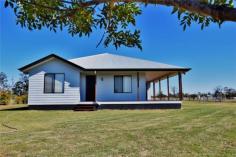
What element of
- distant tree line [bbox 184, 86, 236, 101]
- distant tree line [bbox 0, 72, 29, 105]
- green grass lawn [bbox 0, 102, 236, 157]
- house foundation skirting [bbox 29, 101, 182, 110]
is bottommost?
green grass lawn [bbox 0, 102, 236, 157]

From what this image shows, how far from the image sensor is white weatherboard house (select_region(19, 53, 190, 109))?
19.8 metres

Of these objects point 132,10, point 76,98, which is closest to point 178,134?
point 132,10

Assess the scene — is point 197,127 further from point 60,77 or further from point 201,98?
point 201,98

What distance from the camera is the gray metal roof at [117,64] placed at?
20578 millimetres

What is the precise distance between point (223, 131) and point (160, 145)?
3.05m

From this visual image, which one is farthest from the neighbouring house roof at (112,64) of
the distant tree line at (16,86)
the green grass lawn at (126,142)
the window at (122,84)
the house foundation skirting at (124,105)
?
the distant tree line at (16,86)

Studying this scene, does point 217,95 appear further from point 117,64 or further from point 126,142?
point 126,142

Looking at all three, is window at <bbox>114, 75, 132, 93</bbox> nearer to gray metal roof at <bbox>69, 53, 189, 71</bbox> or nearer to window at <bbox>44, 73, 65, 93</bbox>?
gray metal roof at <bbox>69, 53, 189, 71</bbox>

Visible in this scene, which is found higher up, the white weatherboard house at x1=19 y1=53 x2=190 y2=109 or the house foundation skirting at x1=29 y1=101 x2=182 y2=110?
the white weatherboard house at x1=19 y1=53 x2=190 y2=109

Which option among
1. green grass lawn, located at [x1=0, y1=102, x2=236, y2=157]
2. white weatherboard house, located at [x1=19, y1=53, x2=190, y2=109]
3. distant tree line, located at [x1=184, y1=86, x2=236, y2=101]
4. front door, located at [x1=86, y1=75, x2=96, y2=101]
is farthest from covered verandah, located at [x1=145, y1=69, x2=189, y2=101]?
green grass lawn, located at [x1=0, y1=102, x2=236, y2=157]

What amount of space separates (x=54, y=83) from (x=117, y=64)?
501cm

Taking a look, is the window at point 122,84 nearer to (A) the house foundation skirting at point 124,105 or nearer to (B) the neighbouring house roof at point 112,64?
(B) the neighbouring house roof at point 112,64

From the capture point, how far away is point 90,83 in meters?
22.0

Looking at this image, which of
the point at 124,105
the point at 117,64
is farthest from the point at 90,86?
the point at 124,105
